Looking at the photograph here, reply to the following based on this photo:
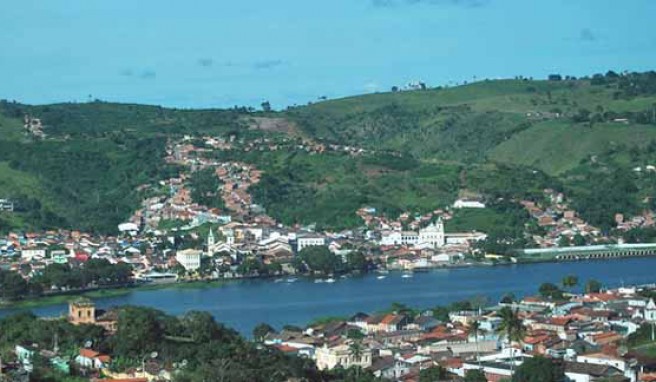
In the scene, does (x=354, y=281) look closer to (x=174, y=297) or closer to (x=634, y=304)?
(x=174, y=297)

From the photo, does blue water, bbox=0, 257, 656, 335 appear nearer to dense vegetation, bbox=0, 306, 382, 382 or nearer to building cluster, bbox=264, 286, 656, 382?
building cluster, bbox=264, 286, 656, 382

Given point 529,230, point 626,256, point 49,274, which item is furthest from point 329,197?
point 49,274

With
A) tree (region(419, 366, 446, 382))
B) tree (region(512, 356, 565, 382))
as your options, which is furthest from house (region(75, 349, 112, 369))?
tree (region(512, 356, 565, 382))

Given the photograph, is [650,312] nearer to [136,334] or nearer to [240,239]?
[136,334]

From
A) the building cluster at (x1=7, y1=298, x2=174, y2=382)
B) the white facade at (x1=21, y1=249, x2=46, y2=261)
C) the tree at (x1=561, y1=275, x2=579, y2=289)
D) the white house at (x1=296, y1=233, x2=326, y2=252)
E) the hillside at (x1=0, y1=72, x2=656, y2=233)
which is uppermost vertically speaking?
the hillside at (x1=0, y1=72, x2=656, y2=233)

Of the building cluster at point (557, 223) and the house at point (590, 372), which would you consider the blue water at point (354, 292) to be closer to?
the building cluster at point (557, 223)

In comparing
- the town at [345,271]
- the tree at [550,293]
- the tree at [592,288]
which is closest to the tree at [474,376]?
the town at [345,271]
